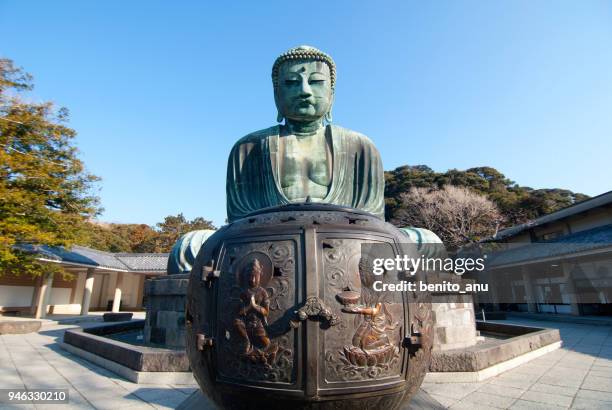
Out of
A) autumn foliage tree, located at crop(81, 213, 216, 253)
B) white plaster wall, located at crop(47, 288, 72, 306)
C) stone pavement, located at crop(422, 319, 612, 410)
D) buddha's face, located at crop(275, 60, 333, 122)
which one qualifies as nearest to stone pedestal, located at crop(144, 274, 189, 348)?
buddha's face, located at crop(275, 60, 333, 122)

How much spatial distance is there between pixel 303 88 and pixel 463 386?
5.09 metres

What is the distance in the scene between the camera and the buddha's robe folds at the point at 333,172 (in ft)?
18.9

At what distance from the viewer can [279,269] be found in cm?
182

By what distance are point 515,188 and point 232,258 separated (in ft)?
119

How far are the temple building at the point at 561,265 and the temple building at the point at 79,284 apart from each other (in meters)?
20.3

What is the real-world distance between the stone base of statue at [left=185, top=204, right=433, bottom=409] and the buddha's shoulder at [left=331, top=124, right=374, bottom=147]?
441 cm

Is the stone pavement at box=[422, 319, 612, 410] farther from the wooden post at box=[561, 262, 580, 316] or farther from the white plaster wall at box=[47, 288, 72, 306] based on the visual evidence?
the white plaster wall at box=[47, 288, 72, 306]

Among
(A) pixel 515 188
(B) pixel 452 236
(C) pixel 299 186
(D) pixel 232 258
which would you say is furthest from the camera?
Result: (A) pixel 515 188

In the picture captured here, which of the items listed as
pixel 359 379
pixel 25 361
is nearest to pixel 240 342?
pixel 359 379

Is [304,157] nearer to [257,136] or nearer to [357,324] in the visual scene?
[257,136]

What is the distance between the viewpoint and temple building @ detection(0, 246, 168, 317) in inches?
679

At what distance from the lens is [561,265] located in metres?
16.1

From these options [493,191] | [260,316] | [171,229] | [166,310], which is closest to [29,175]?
[166,310]

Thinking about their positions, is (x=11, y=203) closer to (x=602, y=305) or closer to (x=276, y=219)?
(x=276, y=219)
